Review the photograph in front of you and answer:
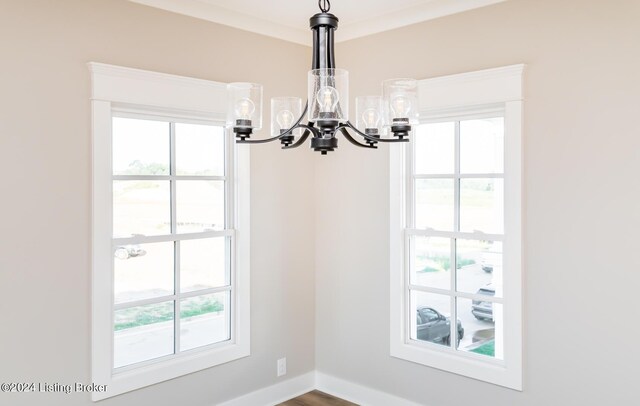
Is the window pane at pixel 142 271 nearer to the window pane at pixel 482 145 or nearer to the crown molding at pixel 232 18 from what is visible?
the crown molding at pixel 232 18

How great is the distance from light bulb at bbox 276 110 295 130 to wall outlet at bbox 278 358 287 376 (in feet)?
7.55

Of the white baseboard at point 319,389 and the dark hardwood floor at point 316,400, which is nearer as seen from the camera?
the white baseboard at point 319,389

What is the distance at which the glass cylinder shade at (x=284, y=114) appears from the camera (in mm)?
1925

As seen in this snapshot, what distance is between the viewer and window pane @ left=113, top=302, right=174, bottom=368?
9.41 feet

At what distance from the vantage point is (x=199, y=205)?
3.25 m

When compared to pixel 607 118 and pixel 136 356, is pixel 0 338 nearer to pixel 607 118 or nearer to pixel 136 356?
pixel 136 356

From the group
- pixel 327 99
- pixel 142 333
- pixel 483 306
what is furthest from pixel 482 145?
pixel 142 333

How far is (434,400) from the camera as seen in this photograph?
321 cm

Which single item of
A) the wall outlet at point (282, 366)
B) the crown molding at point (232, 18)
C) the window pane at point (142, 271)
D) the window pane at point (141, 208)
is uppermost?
the crown molding at point (232, 18)

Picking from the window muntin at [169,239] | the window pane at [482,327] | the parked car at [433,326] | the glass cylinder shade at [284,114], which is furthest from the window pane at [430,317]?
the glass cylinder shade at [284,114]

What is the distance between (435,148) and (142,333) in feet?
7.25

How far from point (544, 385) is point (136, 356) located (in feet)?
7.80

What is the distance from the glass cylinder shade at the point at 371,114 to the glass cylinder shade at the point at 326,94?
0.84 ft

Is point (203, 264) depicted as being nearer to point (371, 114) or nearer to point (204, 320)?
point (204, 320)
